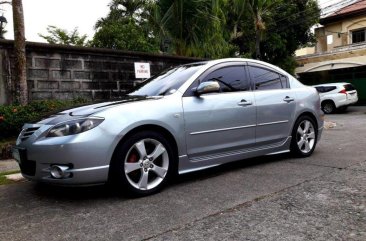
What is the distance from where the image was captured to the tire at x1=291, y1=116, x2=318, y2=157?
592cm

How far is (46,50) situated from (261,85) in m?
5.14

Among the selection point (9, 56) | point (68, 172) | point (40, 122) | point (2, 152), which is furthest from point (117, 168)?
point (9, 56)

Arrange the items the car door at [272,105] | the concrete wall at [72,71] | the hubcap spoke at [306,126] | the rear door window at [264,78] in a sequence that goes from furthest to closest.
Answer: the concrete wall at [72,71], the hubcap spoke at [306,126], the rear door window at [264,78], the car door at [272,105]

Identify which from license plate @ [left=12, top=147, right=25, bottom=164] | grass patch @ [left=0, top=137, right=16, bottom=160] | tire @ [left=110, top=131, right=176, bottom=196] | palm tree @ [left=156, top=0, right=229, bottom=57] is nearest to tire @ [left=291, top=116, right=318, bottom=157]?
tire @ [left=110, top=131, right=176, bottom=196]

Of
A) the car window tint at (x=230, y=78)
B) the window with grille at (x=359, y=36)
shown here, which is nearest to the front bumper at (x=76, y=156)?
the car window tint at (x=230, y=78)

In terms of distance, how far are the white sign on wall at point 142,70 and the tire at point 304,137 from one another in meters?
5.16

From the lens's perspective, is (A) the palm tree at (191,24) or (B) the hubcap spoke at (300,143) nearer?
(B) the hubcap spoke at (300,143)

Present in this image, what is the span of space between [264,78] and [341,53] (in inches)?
843

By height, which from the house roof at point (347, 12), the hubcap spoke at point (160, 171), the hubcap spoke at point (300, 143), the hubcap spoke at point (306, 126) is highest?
the house roof at point (347, 12)

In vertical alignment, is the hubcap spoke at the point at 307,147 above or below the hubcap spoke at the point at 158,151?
below

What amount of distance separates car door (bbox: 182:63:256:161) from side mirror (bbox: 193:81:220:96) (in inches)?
3.1

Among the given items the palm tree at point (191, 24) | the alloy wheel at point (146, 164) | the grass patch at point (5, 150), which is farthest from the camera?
the palm tree at point (191, 24)

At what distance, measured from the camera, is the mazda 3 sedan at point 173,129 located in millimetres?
3836

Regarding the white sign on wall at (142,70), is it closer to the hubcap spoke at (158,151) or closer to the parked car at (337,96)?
the hubcap spoke at (158,151)
